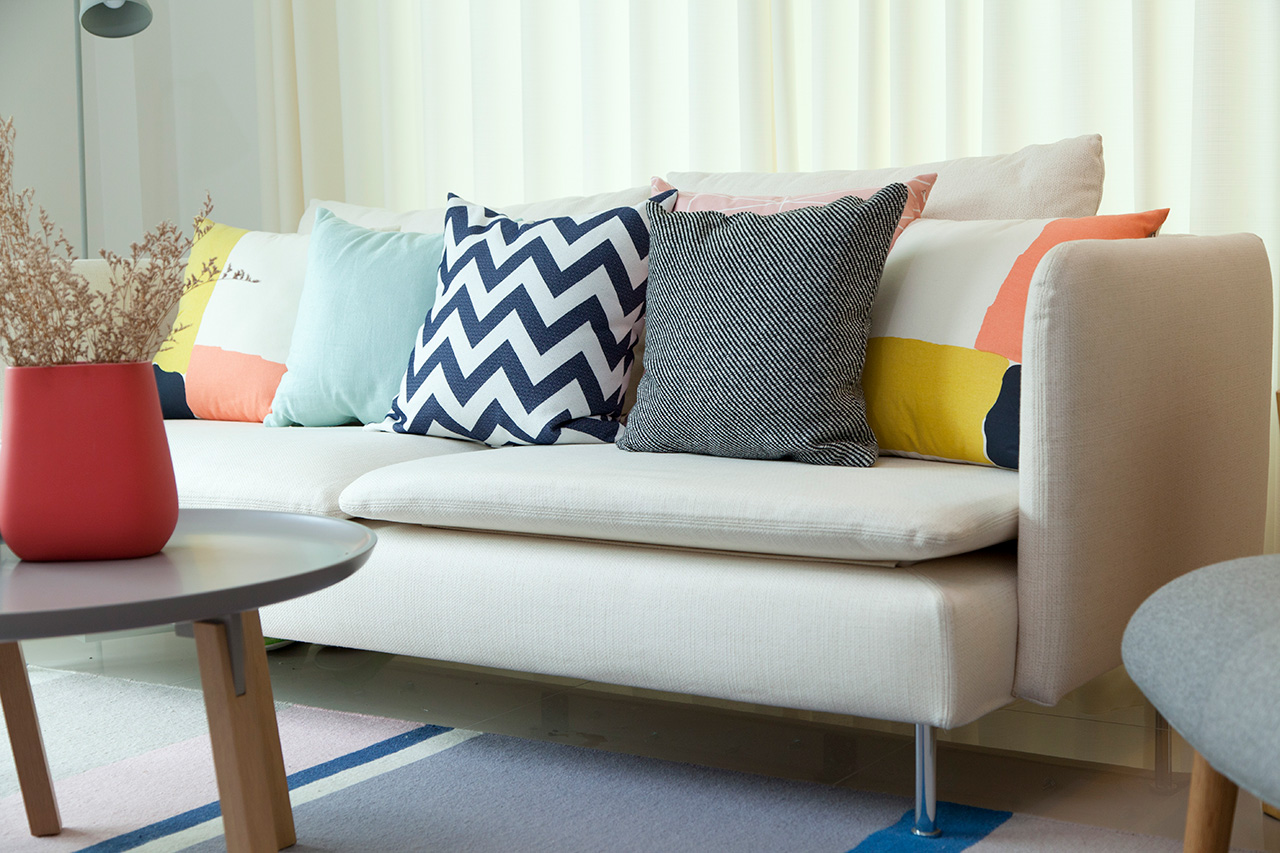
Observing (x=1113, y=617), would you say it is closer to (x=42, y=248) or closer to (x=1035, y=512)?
(x=1035, y=512)

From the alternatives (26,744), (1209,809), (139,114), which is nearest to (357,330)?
(26,744)

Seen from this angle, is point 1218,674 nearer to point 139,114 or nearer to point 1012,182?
point 1012,182

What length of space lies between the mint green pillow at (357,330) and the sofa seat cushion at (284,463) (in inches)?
5.9

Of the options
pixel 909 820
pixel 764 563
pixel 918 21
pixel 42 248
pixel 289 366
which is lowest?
pixel 909 820

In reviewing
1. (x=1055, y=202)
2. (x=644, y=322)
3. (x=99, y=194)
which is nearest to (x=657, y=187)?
(x=644, y=322)

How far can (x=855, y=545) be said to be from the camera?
4.95 ft

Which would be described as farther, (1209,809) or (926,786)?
(926,786)

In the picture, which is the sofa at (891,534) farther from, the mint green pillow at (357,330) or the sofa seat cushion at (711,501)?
the mint green pillow at (357,330)

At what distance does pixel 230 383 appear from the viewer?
262 centimetres

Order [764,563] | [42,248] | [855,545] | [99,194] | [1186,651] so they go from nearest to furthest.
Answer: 1. [1186,651]
2. [42,248]
3. [855,545]
4. [764,563]
5. [99,194]

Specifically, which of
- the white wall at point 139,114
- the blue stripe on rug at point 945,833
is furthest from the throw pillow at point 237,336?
the blue stripe on rug at point 945,833

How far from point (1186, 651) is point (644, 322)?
130cm

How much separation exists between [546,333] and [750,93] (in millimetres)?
1174

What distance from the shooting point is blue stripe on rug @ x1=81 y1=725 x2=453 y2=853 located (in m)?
1.57
